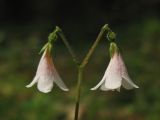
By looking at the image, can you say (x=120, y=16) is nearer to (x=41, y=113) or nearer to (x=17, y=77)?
(x=17, y=77)

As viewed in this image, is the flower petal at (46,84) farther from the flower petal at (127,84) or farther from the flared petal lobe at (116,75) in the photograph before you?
the flower petal at (127,84)

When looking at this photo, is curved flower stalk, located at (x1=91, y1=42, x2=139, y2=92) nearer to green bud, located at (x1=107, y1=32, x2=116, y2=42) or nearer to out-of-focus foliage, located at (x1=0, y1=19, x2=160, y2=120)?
green bud, located at (x1=107, y1=32, x2=116, y2=42)

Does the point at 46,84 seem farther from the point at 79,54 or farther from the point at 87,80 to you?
the point at 79,54

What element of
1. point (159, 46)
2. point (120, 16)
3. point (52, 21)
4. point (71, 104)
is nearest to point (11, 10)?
point (52, 21)

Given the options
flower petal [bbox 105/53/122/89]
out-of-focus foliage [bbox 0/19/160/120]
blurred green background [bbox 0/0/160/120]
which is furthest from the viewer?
blurred green background [bbox 0/0/160/120]

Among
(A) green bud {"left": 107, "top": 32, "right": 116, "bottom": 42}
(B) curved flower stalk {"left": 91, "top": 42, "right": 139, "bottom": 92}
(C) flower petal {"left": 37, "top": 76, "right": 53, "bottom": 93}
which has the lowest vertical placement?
(C) flower petal {"left": 37, "top": 76, "right": 53, "bottom": 93}

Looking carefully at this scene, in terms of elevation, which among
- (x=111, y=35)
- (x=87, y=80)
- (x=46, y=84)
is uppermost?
(x=87, y=80)

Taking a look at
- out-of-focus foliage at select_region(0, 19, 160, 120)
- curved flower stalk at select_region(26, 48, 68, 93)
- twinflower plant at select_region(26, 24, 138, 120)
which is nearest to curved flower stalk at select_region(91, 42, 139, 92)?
twinflower plant at select_region(26, 24, 138, 120)

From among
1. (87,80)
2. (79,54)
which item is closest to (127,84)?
(87,80)
